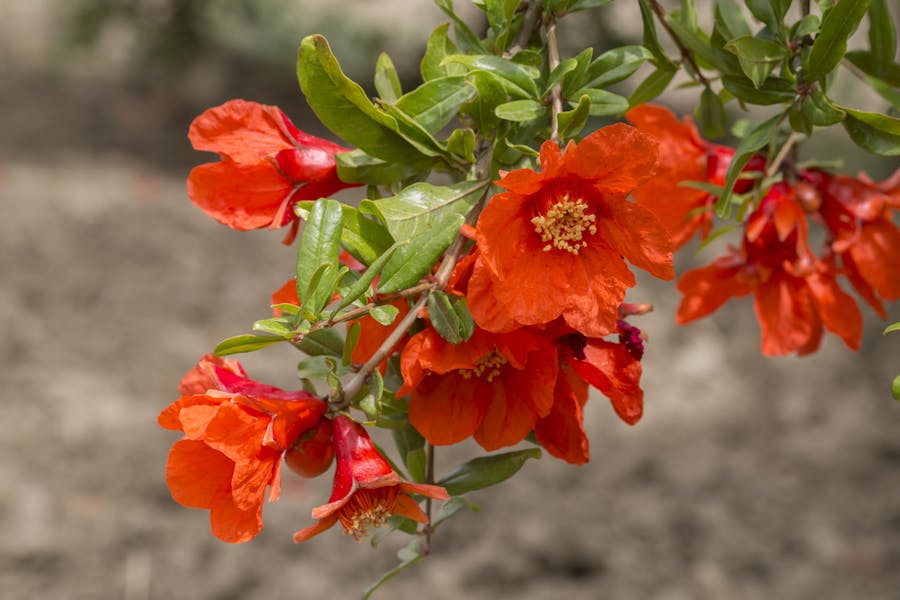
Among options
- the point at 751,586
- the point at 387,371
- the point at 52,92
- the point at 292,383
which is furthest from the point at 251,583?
the point at 52,92

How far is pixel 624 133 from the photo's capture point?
0.58m

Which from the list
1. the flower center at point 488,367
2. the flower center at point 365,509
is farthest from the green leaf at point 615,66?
the flower center at point 365,509

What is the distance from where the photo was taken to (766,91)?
0.73 meters

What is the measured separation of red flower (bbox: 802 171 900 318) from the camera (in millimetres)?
846

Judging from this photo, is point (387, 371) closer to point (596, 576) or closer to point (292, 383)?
point (596, 576)

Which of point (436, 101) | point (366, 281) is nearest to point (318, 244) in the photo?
point (366, 281)

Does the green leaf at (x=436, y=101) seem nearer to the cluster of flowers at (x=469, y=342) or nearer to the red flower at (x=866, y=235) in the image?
the cluster of flowers at (x=469, y=342)

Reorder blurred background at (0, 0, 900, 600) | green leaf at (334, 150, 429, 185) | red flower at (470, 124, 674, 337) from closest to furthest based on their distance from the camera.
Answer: red flower at (470, 124, 674, 337)
green leaf at (334, 150, 429, 185)
blurred background at (0, 0, 900, 600)

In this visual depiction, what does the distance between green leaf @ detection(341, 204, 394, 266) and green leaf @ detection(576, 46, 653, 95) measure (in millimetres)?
199

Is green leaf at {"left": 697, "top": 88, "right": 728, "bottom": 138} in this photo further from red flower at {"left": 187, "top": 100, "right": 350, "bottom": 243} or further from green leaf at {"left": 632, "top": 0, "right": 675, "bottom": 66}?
red flower at {"left": 187, "top": 100, "right": 350, "bottom": 243}

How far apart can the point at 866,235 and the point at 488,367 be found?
39cm

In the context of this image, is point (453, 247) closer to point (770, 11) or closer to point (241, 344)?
point (241, 344)

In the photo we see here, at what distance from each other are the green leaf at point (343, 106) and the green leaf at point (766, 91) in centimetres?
27

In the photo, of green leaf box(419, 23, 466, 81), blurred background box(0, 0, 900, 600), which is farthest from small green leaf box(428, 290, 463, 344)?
blurred background box(0, 0, 900, 600)
